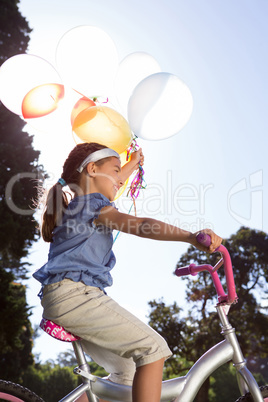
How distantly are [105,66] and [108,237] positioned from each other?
5.18ft

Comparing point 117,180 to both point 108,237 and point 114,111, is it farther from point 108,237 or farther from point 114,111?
point 114,111

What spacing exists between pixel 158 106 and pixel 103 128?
404 mm

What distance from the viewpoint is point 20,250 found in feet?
31.1

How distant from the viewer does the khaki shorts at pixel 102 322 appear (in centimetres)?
168

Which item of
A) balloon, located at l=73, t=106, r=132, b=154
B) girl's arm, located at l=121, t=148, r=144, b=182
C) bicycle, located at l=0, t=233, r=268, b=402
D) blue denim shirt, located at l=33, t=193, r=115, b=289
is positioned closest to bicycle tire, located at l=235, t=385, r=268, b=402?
bicycle, located at l=0, t=233, r=268, b=402

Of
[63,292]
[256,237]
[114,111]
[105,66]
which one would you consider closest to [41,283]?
[63,292]

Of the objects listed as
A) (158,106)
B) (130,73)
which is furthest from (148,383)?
(130,73)

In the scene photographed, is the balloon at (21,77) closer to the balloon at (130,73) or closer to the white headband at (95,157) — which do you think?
the balloon at (130,73)

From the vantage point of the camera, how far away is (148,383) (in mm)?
1636

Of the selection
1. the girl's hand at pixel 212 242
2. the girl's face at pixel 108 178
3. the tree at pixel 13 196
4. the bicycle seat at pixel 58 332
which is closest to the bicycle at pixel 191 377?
the bicycle seat at pixel 58 332

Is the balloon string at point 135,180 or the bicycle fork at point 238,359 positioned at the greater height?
the balloon string at point 135,180

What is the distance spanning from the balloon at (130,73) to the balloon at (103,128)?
40cm

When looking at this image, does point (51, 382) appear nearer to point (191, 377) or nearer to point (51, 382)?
point (51, 382)

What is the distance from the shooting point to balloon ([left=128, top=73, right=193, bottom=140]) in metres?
2.62
